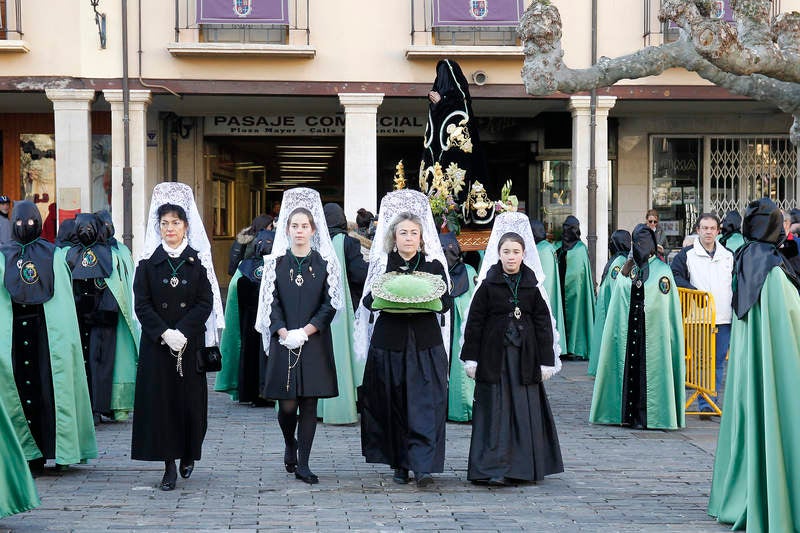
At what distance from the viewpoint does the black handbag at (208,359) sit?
7.19 metres

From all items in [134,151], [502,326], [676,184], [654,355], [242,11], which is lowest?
[654,355]

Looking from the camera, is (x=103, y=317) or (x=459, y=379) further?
(x=459, y=379)

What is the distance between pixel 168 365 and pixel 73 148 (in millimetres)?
13206

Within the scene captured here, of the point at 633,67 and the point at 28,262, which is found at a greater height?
the point at 633,67

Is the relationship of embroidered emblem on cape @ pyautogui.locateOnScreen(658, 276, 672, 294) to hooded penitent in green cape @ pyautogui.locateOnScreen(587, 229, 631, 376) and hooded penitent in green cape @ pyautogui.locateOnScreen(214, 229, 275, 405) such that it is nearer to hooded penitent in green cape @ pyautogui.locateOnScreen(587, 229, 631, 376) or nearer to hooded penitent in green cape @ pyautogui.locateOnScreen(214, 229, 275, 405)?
hooded penitent in green cape @ pyautogui.locateOnScreen(587, 229, 631, 376)

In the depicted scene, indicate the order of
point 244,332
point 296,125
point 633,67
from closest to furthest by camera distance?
1. point 633,67
2. point 244,332
3. point 296,125

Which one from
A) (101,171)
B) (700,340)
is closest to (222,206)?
(101,171)

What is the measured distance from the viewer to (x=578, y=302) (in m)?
14.8

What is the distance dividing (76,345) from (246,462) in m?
1.50

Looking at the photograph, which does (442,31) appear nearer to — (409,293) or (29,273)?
(409,293)

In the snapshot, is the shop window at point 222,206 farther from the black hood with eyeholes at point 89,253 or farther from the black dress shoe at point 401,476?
the black dress shoe at point 401,476

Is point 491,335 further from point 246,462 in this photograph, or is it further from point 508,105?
point 508,105

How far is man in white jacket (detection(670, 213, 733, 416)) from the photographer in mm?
10320

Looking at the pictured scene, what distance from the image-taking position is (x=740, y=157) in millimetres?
23031
